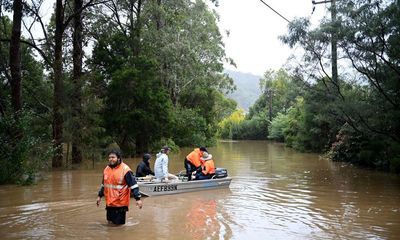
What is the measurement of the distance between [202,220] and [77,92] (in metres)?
12.6

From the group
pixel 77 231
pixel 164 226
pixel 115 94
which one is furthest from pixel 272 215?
pixel 115 94

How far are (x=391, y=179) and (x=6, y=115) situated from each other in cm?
1655

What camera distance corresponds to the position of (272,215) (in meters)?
11.5

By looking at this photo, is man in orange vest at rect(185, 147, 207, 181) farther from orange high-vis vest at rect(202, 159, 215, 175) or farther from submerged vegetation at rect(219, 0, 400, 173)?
submerged vegetation at rect(219, 0, 400, 173)

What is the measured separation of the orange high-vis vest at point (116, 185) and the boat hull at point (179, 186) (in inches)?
177

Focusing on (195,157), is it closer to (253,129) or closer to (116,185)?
(116,185)

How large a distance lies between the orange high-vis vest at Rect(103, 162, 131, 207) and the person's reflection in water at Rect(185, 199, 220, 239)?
A: 165 centimetres

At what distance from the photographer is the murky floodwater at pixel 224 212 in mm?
9289

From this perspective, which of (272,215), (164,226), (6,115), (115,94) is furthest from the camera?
(115,94)

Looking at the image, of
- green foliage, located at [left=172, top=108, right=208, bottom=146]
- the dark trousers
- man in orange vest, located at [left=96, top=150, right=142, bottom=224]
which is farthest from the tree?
green foliage, located at [left=172, top=108, right=208, bottom=146]

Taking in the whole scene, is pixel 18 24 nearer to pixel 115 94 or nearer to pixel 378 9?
pixel 115 94

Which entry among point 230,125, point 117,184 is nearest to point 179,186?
point 117,184

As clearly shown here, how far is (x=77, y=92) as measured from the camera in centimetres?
2102

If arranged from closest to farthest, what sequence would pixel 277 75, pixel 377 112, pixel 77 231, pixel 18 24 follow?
pixel 77 231, pixel 18 24, pixel 377 112, pixel 277 75
